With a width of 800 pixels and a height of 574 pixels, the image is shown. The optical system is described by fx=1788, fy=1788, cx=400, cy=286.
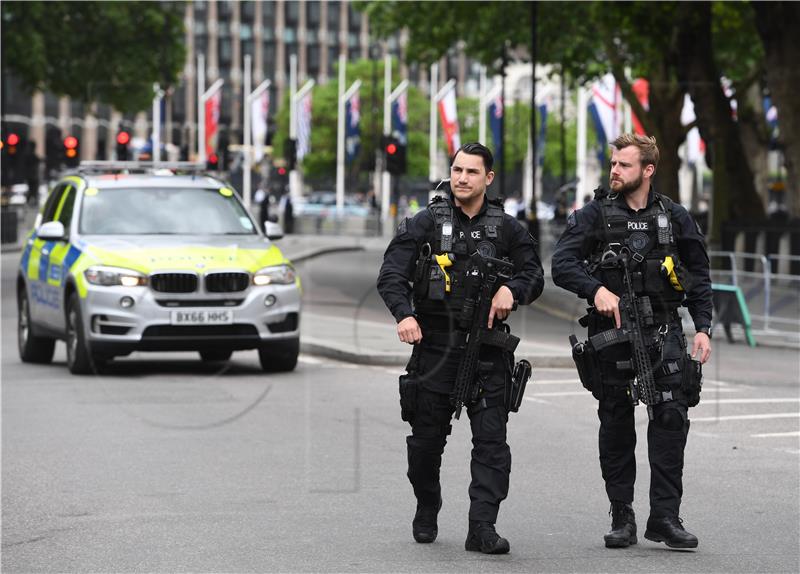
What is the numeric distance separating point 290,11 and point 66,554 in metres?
137

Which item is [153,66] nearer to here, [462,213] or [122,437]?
[122,437]

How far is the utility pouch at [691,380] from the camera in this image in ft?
24.6

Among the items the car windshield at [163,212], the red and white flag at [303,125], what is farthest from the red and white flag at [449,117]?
the car windshield at [163,212]

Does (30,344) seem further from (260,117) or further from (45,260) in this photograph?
(260,117)

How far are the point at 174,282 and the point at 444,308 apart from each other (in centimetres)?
784

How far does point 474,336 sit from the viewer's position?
24.1ft

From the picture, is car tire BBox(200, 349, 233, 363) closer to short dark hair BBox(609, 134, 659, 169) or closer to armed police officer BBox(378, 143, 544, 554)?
armed police officer BBox(378, 143, 544, 554)

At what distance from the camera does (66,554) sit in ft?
23.8

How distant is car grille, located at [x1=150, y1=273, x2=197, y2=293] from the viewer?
14.9 metres

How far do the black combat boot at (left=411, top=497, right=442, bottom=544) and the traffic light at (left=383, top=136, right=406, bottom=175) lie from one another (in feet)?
136

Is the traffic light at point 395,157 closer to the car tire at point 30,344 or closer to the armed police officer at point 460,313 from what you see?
the car tire at point 30,344

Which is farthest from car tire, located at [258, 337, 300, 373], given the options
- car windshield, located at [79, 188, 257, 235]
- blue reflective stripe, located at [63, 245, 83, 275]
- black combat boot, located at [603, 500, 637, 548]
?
black combat boot, located at [603, 500, 637, 548]

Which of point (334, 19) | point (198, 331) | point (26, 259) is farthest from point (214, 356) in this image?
point (334, 19)

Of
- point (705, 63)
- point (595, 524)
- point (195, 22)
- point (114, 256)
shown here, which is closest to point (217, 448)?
point (595, 524)
